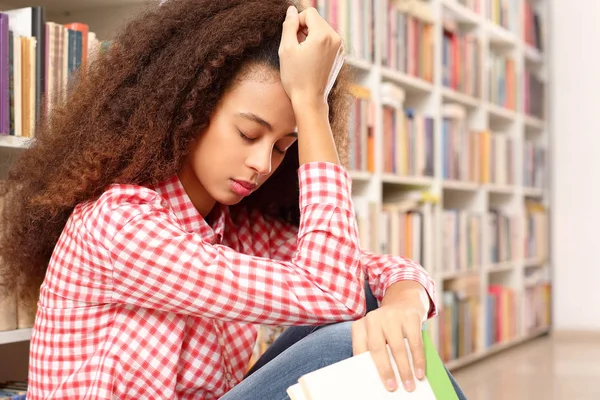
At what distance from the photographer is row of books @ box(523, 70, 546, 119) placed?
3752 mm

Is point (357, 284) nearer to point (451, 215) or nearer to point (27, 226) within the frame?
point (27, 226)

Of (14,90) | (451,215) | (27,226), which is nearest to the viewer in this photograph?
(27,226)

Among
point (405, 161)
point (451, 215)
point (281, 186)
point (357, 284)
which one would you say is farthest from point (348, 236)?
point (451, 215)

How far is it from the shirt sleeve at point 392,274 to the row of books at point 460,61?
1.81 metres

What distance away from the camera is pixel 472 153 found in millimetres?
3188

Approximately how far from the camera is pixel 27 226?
3.92 feet

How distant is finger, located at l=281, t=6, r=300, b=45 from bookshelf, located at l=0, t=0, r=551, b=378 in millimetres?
617

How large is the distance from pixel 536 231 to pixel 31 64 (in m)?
2.95

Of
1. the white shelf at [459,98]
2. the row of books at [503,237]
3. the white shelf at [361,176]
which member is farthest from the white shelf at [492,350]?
the white shelf at [459,98]

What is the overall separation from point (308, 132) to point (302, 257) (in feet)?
0.55

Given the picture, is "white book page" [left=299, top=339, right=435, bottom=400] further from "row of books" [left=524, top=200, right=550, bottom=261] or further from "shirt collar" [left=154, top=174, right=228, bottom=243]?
"row of books" [left=524, top=200, right=550, bottom=261]

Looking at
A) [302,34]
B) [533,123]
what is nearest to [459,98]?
[533,123]

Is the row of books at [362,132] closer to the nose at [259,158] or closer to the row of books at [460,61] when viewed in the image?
the row of books at [460,61]

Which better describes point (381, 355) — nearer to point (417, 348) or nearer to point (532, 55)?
point (417, 348)
